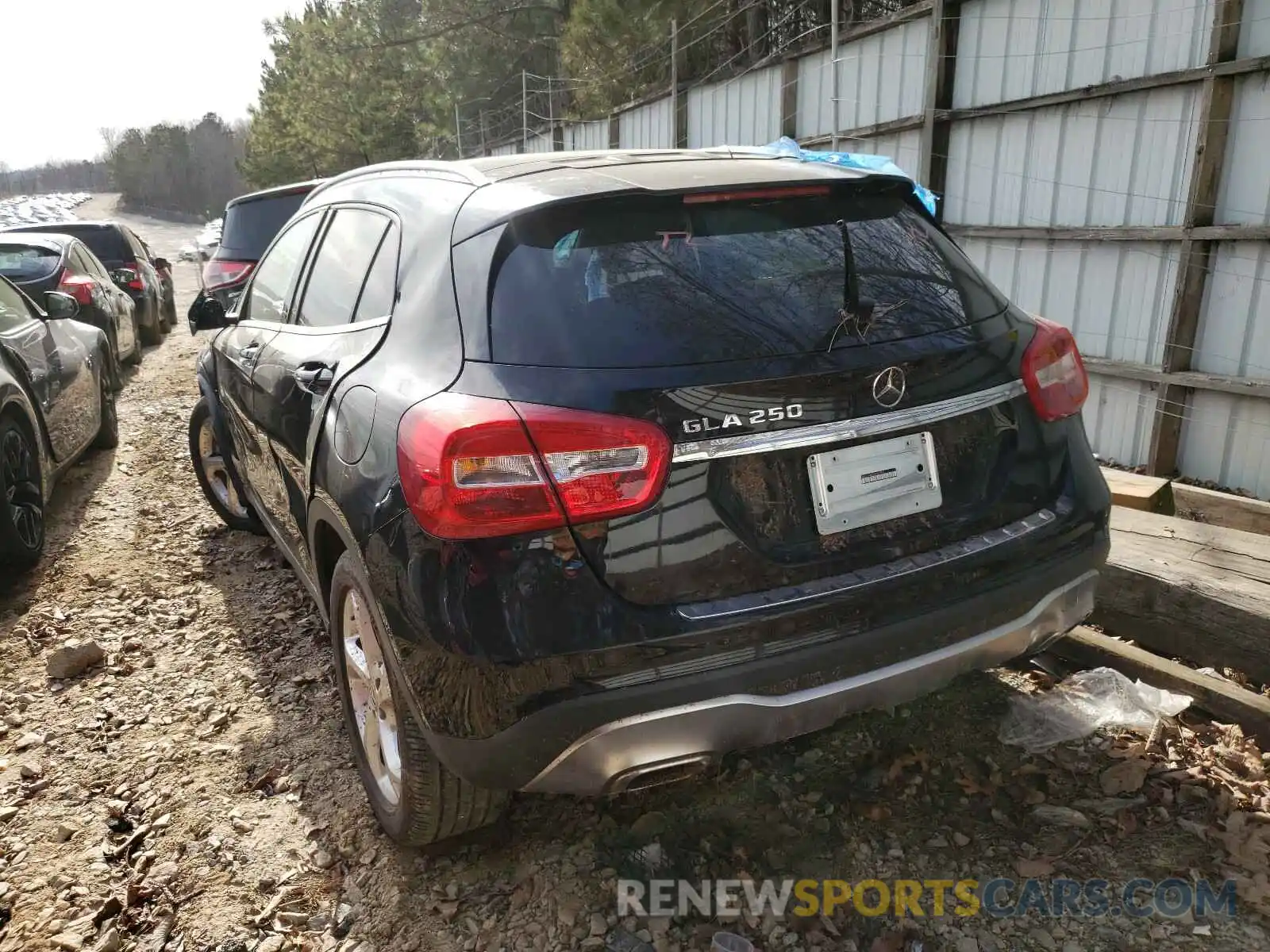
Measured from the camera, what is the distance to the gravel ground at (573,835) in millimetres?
2307

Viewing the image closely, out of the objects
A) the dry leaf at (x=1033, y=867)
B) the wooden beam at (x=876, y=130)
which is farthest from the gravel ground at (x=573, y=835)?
the wooden beam at (x=876, y=130)

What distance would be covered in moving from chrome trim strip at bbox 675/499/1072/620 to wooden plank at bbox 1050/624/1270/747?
38.0 inches

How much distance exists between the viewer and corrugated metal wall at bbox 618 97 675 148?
1264 centimetres

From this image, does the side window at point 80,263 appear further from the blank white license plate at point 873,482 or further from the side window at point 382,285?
the blank white license plate at point 873,482

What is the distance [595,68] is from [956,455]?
18.9 metres

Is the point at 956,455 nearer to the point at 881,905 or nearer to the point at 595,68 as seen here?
A: the point at 881,905

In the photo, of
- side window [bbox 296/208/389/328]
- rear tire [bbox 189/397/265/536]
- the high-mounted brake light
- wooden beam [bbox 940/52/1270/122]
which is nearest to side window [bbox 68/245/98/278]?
rear tire [bbox 189/397/265/536]

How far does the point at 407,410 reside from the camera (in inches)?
84.4

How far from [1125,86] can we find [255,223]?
8860mm

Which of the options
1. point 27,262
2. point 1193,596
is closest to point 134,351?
point 27,262

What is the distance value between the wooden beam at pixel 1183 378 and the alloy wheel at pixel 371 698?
407 cm

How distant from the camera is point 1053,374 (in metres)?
2.46

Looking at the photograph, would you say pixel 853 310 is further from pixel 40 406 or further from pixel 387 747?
pixel 40 406

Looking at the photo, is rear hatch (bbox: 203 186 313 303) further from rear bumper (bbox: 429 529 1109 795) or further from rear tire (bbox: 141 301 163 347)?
rear bumper (bbox: 429 529 1109 795)
